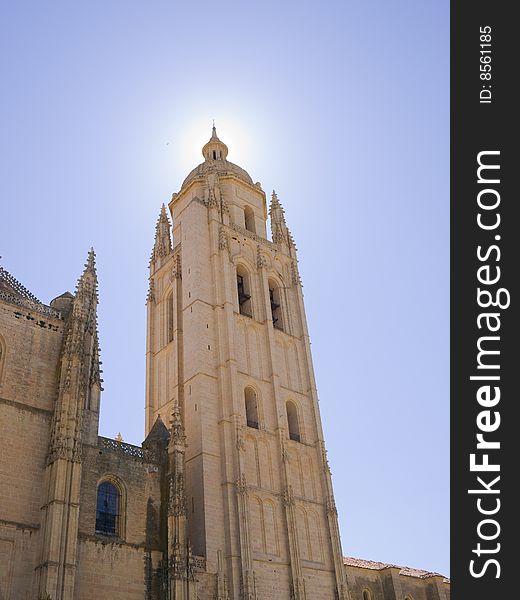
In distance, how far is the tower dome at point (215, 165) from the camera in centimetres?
4925

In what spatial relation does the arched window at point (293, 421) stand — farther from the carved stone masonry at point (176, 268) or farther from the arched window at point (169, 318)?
the carved stone masonry at point (176, 268)

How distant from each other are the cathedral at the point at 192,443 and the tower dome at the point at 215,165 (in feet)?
0.71

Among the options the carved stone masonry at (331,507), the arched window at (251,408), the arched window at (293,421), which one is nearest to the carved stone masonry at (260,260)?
the arched window at (251,408)

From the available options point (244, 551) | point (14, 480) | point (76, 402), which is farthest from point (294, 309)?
point (14, 480)

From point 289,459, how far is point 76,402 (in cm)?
1474

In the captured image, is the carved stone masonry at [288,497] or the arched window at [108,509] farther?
the carved stone masonry at [288,497]

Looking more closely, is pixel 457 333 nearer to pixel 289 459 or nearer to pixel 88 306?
pixel 88 306

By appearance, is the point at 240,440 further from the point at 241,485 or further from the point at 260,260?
the point at 260,260

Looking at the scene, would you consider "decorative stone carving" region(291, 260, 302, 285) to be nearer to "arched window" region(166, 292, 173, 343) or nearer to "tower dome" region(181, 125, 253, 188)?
"tower dome" region(181, 125, 253, 188)

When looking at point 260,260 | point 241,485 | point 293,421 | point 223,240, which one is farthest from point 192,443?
Result: point 260,260

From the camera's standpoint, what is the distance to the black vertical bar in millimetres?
11922

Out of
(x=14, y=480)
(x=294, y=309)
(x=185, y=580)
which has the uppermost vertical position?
(x=294, y=309)

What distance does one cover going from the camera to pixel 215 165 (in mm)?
50094

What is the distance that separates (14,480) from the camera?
994 inches
